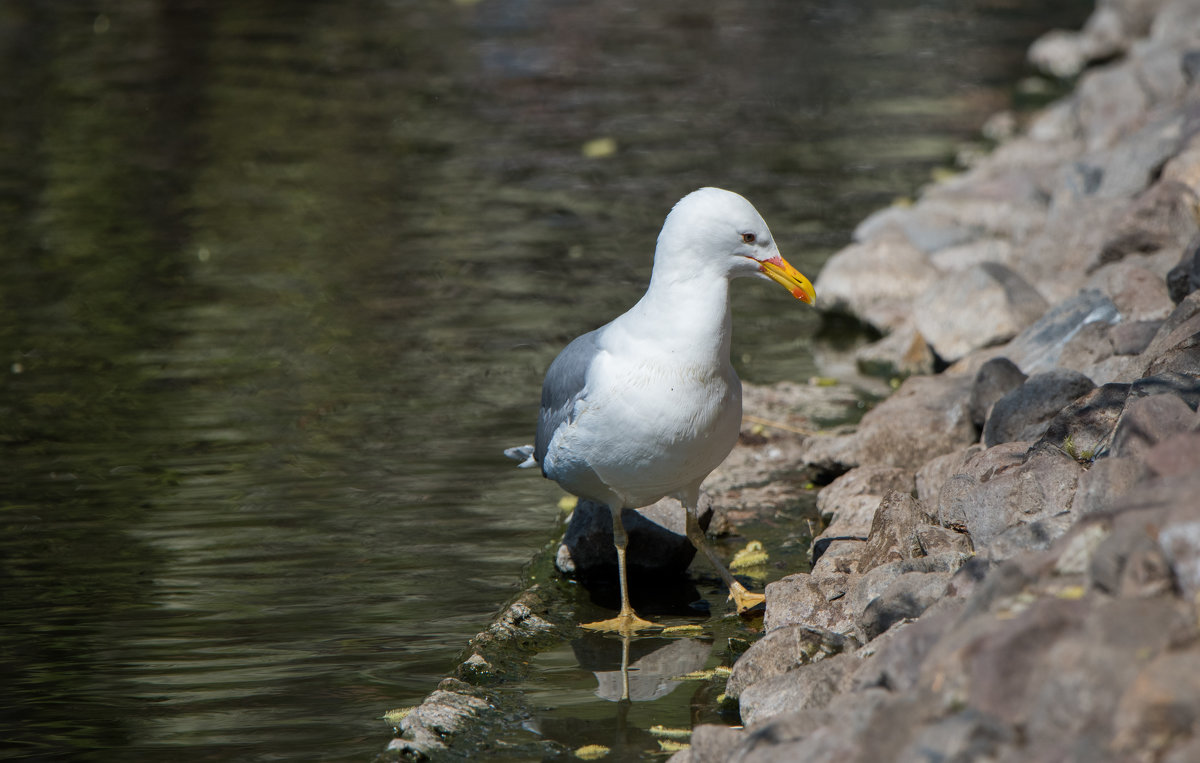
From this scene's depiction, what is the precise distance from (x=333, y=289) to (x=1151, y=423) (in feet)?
22.1

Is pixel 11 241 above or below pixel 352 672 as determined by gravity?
above

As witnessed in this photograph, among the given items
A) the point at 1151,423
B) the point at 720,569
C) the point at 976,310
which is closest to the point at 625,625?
the point at 720,569

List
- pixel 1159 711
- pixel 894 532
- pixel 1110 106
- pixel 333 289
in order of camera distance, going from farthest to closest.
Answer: pixel 1110 106, pixel 333 289, pixel 894 532, pixel 1159 711

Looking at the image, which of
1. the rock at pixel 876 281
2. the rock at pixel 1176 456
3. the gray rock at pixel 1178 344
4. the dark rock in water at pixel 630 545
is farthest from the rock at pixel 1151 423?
the rock at pixel 876 281

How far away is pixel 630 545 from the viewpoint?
5.94m

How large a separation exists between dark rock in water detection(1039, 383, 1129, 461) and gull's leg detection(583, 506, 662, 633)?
1.64m

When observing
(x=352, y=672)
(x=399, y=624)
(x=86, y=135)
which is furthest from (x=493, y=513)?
(x=86, y=135)

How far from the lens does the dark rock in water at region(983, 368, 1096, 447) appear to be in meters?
5.62

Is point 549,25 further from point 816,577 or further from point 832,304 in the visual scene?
point 816,577

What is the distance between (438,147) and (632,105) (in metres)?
2.75

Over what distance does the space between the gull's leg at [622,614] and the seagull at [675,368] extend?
210 millimetres

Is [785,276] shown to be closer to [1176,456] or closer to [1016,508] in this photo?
[1016,508]

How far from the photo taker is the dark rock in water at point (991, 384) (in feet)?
20.6

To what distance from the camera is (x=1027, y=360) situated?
6.94 m
